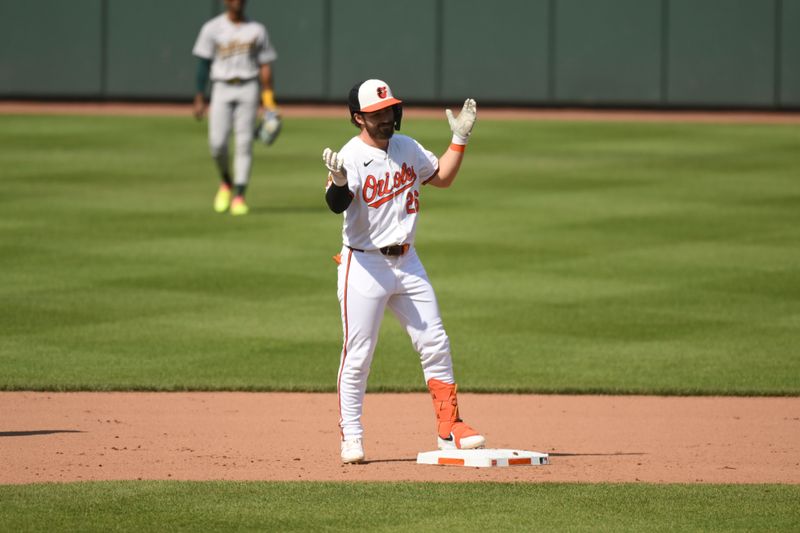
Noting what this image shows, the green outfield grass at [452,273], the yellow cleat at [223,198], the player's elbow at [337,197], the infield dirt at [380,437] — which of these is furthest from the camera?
the yellow cleat at [223,198]

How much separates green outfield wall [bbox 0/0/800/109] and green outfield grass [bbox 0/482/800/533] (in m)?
26.3

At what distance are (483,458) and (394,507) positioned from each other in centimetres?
103

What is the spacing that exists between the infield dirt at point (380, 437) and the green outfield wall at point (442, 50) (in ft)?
78.0

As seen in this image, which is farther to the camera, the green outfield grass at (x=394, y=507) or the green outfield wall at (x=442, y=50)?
the green outfield wall at (x=442, y=50)

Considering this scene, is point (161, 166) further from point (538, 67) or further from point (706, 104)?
point (706, 104)

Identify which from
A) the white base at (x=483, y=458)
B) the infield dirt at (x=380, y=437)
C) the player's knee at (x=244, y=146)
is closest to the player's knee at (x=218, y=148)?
the player's knee at (x=244, y=146)

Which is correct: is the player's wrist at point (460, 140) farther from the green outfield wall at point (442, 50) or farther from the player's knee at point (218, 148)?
the green outfield wall at point (442, 50)

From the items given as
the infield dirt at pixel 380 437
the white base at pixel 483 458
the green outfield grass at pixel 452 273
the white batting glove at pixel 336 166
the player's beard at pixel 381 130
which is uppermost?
the player's beard at pixel 381 130

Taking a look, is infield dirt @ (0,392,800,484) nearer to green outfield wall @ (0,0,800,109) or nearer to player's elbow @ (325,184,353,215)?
player's elbow @ (325,184,353,215)

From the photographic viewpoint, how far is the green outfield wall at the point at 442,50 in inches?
1281

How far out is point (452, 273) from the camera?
47.0ft

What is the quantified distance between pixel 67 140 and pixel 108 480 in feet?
61.4

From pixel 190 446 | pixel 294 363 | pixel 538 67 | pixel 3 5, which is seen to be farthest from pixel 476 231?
pixel 3 5

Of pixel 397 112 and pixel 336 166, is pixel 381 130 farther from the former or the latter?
pixel 336 166
